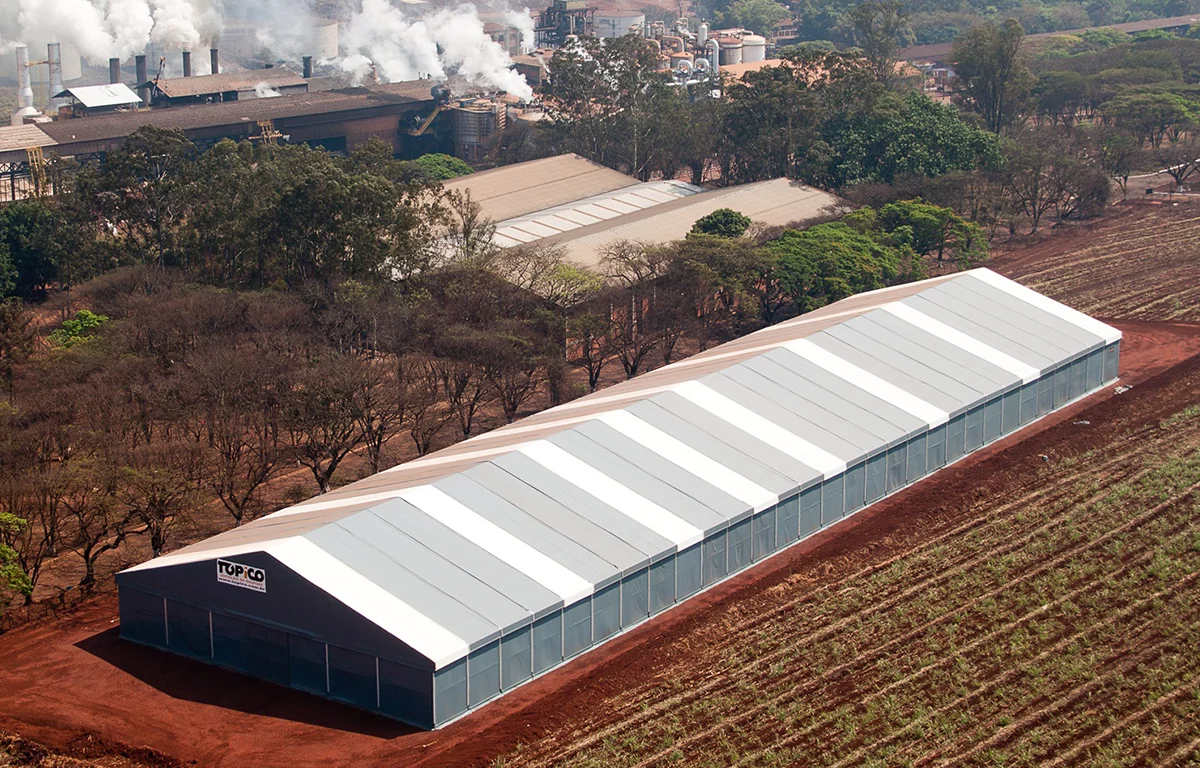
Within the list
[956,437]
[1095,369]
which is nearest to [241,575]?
[956,437]

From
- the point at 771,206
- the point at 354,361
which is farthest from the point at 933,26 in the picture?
the point at 354,361

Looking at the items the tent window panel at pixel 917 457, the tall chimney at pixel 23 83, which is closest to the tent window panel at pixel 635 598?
the tent window panel at pixel 917 457

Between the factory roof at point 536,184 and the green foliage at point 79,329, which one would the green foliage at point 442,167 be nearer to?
the factory roof at point 536,184

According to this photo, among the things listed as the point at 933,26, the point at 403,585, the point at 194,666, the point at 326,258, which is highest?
the point at 933,26

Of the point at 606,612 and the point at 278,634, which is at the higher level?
the point at 278,634

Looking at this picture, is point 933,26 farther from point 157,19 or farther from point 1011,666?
point 1011,666

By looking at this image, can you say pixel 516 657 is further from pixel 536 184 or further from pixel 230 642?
pixel 536 184
